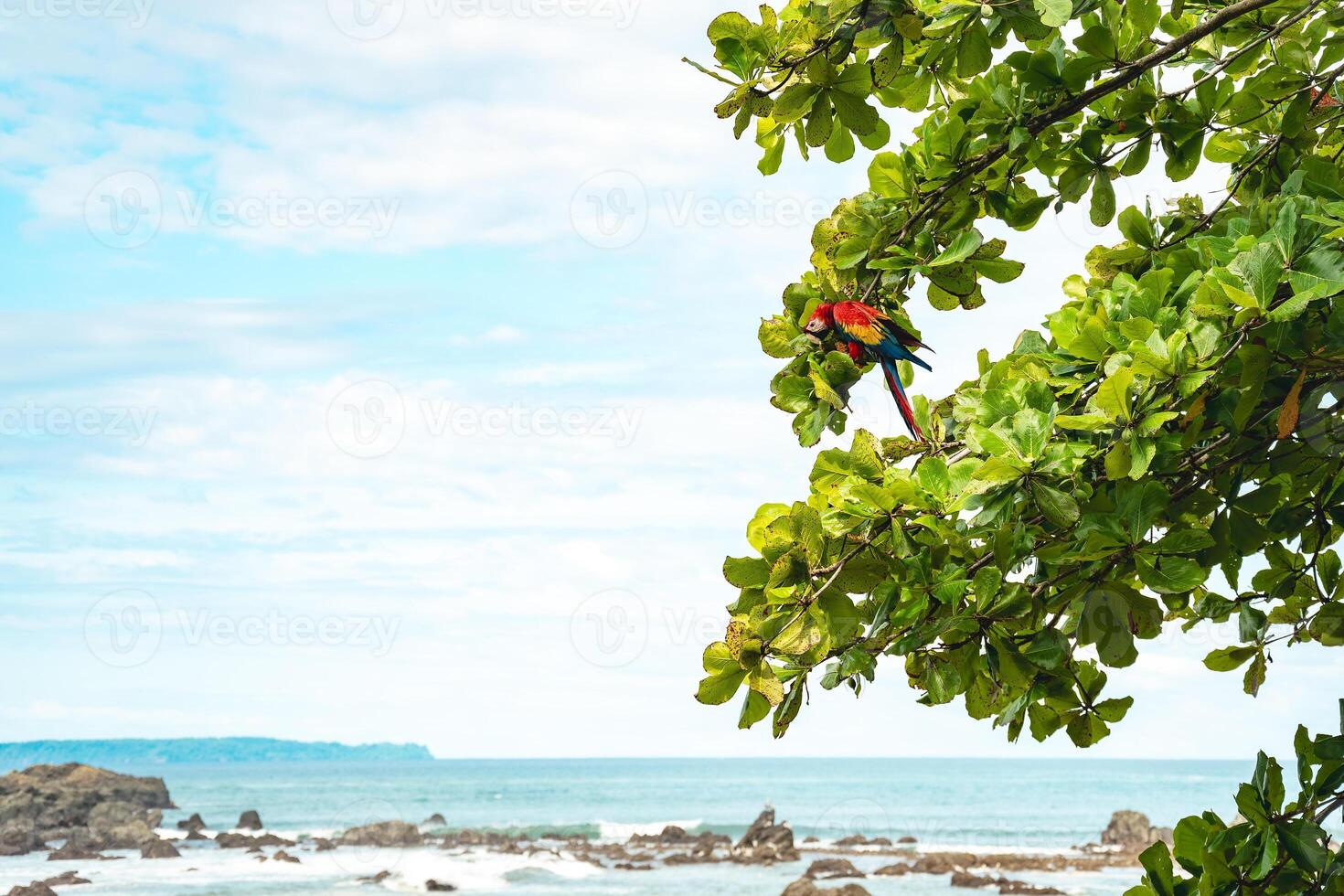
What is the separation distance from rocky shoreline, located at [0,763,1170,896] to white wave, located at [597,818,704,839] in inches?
83.6

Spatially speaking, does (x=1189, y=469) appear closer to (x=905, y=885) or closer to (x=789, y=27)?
(x=789, y=27)

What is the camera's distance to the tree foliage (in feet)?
8.39

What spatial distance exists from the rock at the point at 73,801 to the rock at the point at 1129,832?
101ft

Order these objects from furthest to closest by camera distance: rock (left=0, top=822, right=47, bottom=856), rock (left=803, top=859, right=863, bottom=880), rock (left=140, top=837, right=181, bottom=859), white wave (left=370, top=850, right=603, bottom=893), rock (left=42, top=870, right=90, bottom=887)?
rock (left=0, top=822, right=47, bottom=856), rock (left=140, top=837, right=181, bottom=859), white wave (left=370, top=850, right=603, bottom=893), rock (left=803, top=859, right=863, bottom=880), rock (left=42, top=870, right=90, bottom=887)

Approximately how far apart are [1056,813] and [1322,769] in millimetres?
57111

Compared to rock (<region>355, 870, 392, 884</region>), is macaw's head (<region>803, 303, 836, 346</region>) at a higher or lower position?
higher

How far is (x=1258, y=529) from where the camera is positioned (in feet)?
9.69

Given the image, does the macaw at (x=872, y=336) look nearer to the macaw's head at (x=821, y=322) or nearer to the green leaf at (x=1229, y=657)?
the macaw's head at (x=821, y=322)

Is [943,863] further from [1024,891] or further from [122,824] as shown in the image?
[122,824]

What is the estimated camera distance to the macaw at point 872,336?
3.18 m

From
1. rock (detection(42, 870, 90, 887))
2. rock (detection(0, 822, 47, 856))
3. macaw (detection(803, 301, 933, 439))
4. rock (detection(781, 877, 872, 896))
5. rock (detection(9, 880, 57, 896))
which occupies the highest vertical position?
macaw (detection(803, 301, 933, 439))

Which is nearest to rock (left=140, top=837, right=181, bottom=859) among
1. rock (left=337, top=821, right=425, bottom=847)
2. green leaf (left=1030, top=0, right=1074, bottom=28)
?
rock (left=337, top=821, right=425, bottom=847)

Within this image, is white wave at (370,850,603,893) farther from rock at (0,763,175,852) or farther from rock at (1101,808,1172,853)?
rock at (1101,808,1172,853)

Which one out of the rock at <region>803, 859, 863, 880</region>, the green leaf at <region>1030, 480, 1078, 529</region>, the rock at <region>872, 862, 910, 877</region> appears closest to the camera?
the green leaf at <region>1030, 480, 1078, 529</region>
